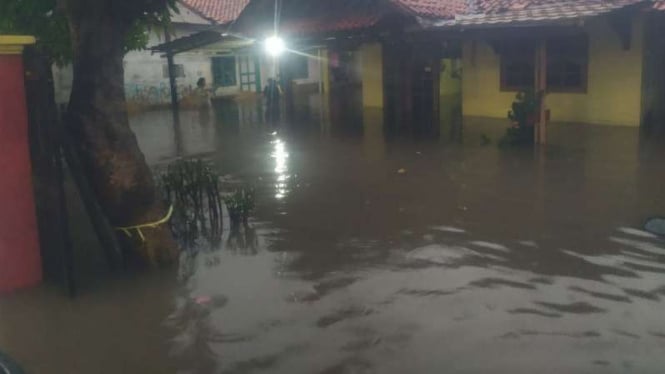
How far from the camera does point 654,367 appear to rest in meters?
4.16

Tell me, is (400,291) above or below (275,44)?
below

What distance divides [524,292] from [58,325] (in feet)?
12.5

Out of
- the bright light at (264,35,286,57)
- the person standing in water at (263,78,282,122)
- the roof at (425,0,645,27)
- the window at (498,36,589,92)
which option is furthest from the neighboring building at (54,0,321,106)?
the roof at (425,0,645,27)

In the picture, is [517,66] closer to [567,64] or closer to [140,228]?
[567,64]

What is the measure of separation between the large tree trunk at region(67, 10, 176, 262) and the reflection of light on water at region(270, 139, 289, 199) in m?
3.25

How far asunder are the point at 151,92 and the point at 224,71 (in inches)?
150

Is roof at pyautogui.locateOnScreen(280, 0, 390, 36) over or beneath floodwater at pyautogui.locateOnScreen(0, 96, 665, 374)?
over

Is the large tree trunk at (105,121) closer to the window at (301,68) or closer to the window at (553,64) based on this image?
the window at (553,64)

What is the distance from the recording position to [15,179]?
18.1ft

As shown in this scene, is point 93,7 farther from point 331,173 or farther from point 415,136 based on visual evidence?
point 415,136

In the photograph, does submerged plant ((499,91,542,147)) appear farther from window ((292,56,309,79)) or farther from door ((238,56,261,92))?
window ((292,56,309,79))

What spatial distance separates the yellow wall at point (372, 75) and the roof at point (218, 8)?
856 cm

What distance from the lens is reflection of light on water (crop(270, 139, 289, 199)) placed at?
31.3ft

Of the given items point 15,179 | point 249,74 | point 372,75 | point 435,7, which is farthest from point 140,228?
point 249,74
